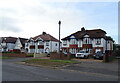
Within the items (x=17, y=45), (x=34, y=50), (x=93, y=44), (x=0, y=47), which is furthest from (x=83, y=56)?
(x=0, y=47)

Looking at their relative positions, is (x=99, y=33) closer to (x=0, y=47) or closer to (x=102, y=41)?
(x=102, y=41)

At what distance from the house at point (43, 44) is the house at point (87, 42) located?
11.3 meters

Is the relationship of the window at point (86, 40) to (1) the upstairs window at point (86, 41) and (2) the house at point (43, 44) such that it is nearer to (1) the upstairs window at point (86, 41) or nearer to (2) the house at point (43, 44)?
(1) the upstairs window at point (86, 41)

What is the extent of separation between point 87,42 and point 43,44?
20445 mm

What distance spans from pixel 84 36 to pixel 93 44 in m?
3.45

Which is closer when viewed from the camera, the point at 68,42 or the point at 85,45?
the point at 85,45

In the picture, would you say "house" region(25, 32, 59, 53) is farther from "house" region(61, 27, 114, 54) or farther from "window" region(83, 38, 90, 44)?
"window" region(83, 38, 90, 44)

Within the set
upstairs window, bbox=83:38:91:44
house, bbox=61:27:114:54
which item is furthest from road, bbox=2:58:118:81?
upstairs window, bbox=83:38:91:44

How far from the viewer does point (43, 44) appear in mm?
59844

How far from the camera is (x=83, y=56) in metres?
34.5

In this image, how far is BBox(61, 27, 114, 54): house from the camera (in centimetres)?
4375

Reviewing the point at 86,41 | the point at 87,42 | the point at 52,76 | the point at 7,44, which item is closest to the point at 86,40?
the point at 86,41

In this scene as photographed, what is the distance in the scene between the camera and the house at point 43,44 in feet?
194

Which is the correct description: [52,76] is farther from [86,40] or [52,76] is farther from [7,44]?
[7,44]
